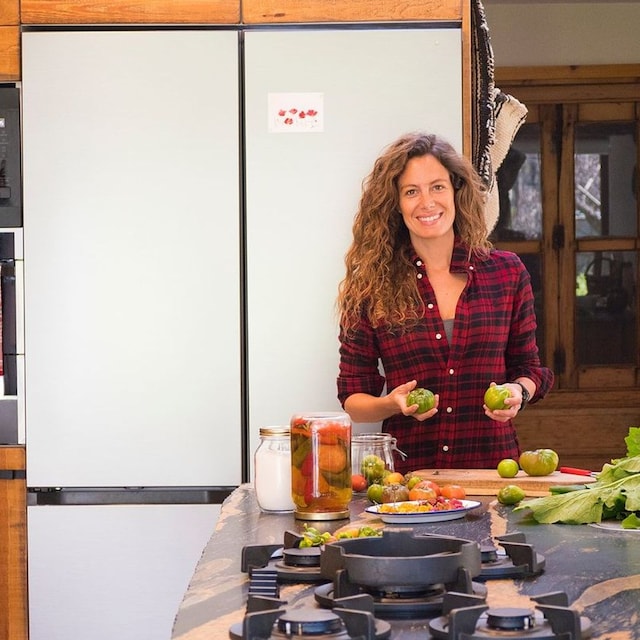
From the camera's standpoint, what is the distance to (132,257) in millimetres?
3146

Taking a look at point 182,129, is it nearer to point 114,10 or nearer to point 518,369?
point 114,10

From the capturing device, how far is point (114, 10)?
10.3 feet

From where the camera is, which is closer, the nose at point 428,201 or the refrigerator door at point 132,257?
the nose at point 428,201

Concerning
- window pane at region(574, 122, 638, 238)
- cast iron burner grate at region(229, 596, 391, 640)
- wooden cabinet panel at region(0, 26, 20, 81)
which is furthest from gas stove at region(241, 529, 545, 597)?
window pane at region(574, 122, 638, 238)

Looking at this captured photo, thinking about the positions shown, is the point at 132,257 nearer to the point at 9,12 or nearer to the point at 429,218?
the point at 9,12

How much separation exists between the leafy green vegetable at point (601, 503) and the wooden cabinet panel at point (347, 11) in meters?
1.67

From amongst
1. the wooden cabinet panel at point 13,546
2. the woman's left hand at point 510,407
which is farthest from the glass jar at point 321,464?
the wooden cabinet panel at point 13,546

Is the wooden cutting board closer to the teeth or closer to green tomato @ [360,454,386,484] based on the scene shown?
green tomato @ [360,454,386,484]

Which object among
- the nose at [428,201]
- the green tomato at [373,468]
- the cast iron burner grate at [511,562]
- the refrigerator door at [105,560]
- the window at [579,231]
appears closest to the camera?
the cast iron burner grate at [511,562]

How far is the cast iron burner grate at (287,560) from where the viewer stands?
52.2 inches

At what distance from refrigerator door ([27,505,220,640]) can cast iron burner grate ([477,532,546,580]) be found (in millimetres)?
1811

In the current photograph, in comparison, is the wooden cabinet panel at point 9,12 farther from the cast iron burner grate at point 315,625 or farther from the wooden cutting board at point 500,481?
the cast iron burner grate at point 315,625

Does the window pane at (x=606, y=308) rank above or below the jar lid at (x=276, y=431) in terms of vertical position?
above

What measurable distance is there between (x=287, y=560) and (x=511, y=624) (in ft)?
1.44
